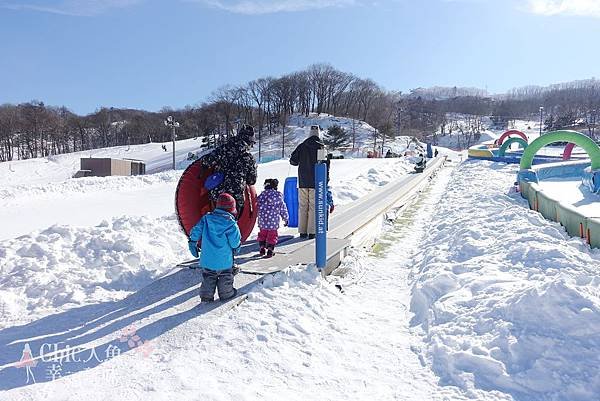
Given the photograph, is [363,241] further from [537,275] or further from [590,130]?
[590,130]

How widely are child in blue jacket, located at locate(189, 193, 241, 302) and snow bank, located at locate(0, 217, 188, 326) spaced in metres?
1.21

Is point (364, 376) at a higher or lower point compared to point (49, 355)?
lower

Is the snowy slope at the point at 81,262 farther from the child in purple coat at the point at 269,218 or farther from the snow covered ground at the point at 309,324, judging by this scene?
the child in purple coat at the point at 269,218

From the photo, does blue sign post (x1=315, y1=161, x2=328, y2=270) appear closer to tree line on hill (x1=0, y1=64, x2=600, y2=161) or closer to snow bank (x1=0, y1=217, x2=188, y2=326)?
snow bank (x1=0, y1=217, x2=188, y2=326)

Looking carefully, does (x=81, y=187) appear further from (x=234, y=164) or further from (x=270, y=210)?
(x=234, y=164)

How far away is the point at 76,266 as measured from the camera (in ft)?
17.8

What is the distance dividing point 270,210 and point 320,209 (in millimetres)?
1081

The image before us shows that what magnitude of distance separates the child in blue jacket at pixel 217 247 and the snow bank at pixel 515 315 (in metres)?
2.19

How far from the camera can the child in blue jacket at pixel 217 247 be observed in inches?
177

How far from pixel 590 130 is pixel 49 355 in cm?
10479

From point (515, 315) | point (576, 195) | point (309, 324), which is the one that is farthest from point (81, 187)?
point (576, 195)

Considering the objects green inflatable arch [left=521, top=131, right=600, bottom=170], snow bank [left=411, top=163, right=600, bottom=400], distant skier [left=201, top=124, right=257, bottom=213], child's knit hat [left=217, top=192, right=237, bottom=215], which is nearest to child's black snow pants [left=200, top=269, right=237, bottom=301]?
child's knit hat [left=217, top=192, right=237, bottom=215]

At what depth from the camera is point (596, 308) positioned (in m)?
3.85

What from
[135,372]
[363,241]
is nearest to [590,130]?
[363,241]
